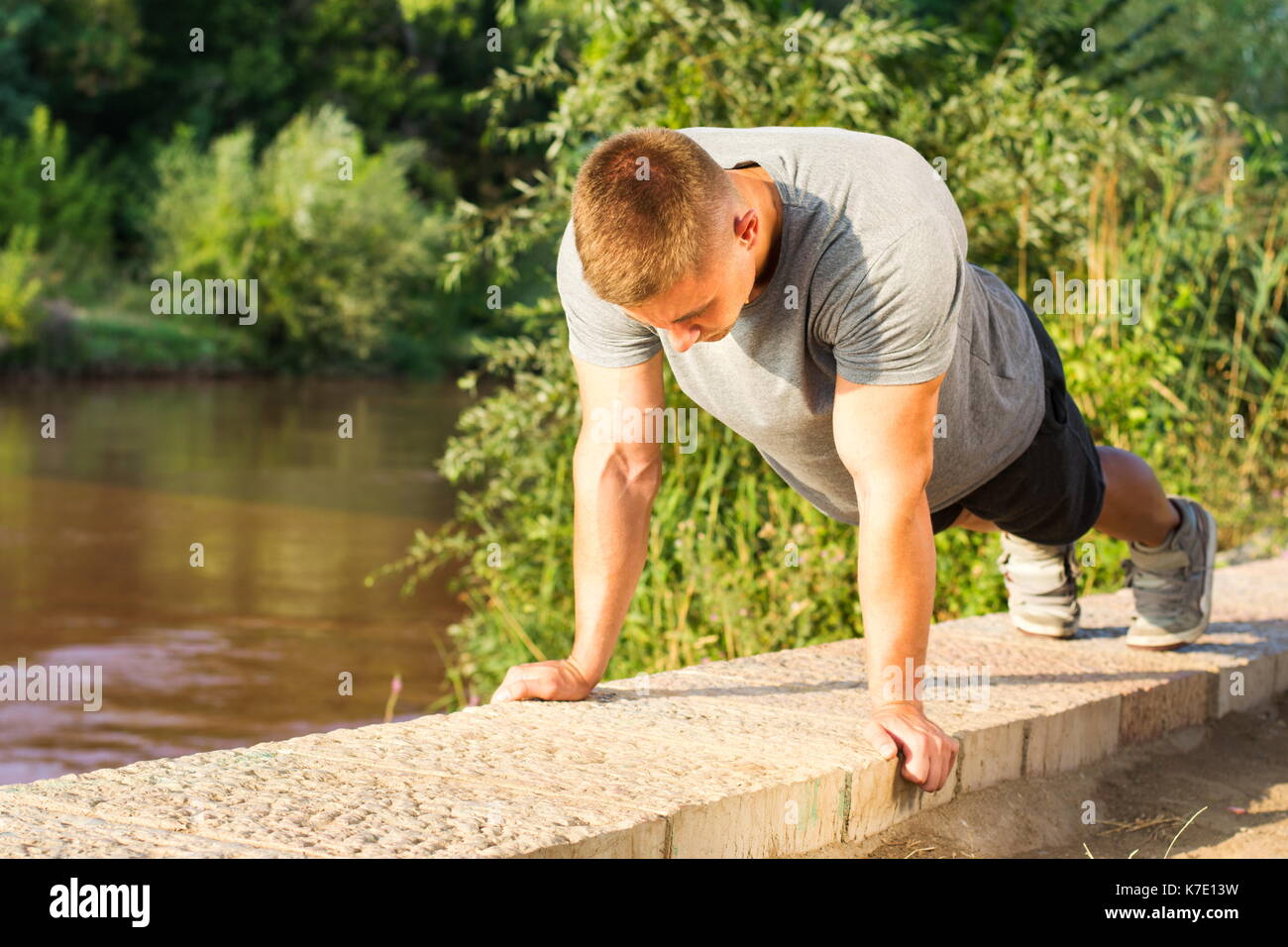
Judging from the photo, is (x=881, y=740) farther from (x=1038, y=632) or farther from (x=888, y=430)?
(x=1038, y=632)

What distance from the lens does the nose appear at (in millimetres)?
2537

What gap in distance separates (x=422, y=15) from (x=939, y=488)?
31.3 metres

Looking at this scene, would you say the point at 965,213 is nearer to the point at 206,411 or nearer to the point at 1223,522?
the point at 1223,522

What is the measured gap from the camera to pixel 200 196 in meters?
27.4

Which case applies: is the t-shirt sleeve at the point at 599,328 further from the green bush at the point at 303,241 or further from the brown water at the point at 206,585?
the green bush at the point at 303,241

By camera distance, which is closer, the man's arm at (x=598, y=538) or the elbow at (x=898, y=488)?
the elbow at (x=898, y=488)

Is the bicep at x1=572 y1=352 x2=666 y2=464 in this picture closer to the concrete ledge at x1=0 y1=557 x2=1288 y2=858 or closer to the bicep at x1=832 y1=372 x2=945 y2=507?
the bicep at x1=832 y1=372 x2=945 y2=507

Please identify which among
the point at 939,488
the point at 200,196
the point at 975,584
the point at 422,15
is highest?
the point at 422,15

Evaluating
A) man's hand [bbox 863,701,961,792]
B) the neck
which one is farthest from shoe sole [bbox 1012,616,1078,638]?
the neck

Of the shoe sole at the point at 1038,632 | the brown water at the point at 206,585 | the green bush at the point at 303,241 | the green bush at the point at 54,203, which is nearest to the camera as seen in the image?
the shoe sole at the point at 1038,632

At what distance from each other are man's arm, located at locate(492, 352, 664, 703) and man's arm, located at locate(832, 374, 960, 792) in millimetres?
523

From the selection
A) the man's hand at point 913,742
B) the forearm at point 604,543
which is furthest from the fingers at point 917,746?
the forearm at point 604,543

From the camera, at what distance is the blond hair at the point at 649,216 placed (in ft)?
7.82
